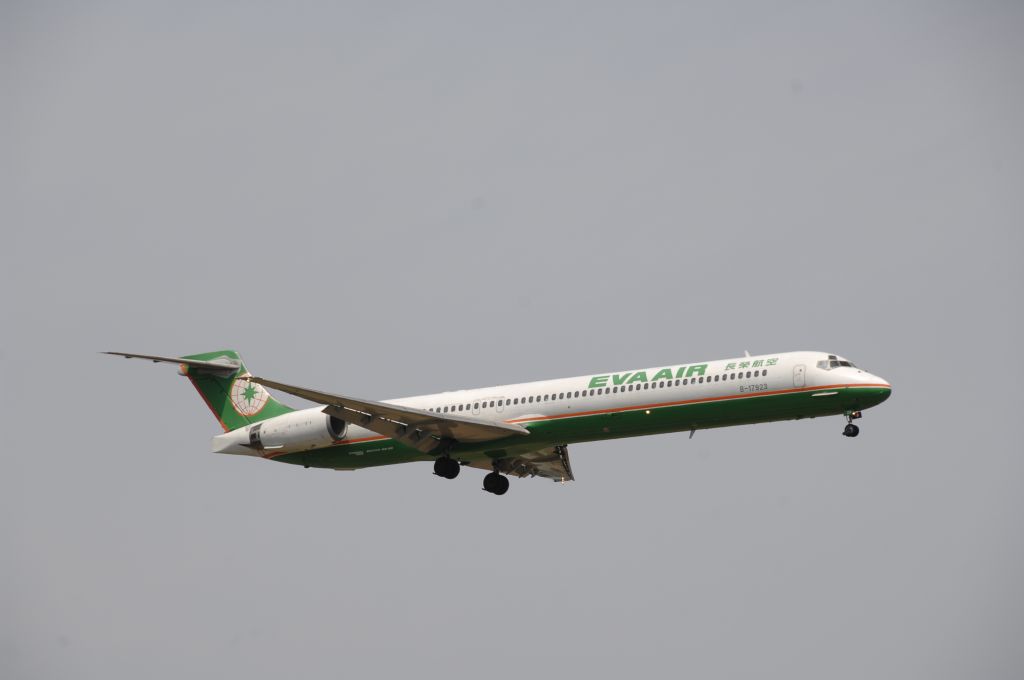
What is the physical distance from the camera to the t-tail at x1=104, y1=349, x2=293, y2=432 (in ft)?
145

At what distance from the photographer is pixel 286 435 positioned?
41.8 meters

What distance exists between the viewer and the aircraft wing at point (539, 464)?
139 ft

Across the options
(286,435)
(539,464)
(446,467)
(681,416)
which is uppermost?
(681,416)

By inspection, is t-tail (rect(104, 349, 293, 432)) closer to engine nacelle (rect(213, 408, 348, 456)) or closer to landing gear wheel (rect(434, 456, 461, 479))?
engine nacelle (rect(213, 408, 348, 456))

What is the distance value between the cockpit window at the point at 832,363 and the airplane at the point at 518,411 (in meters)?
0.04

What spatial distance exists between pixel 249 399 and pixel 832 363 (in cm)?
1928

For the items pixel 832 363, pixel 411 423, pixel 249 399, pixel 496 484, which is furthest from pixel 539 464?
pixel 832 363

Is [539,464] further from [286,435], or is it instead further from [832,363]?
[832,363]

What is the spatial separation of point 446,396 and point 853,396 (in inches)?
487

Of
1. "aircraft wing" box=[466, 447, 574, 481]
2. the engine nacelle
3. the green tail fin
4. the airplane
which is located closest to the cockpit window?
the airplane

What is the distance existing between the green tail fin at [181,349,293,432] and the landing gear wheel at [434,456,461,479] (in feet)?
21.4

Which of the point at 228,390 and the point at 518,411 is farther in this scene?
the point at 228,390

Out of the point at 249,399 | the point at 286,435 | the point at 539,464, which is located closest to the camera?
the point at 286,435

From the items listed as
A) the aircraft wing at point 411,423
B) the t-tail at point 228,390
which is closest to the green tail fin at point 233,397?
the t-tail at point 228,390
